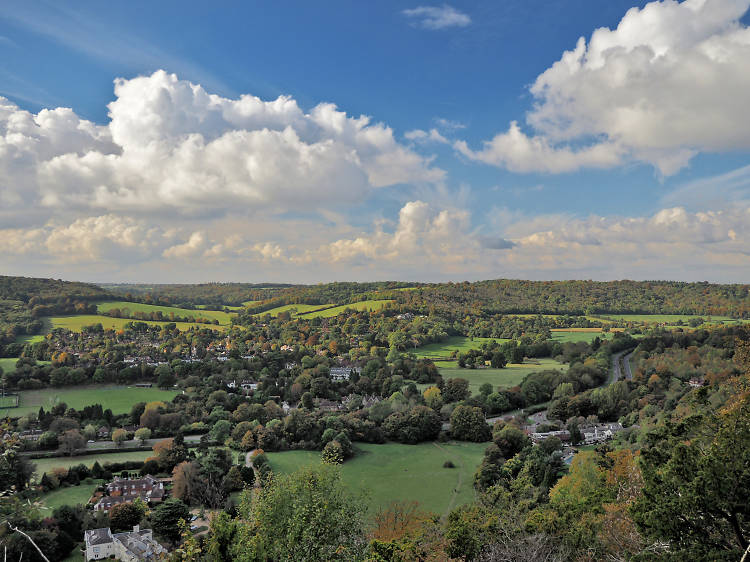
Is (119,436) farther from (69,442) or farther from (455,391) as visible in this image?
(455,391)

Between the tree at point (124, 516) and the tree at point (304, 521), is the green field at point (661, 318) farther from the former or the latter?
the tree at point (304, 521)

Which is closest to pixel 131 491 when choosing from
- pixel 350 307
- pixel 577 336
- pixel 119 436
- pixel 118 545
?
pixel 118 545

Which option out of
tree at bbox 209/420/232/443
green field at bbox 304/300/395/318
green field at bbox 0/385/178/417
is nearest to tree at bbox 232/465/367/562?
tree at bbox 209/420/232/443

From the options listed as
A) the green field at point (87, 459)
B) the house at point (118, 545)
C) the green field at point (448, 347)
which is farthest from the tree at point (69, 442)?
the green field at point (448, 347)

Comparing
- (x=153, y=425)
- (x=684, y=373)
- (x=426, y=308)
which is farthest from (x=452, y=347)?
(x=153, y=425)

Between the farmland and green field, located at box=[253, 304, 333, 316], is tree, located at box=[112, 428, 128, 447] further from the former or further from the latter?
green field, located at box=[253, 304, 333, 316]

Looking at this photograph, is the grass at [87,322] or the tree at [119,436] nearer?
the tree at [119,436]
